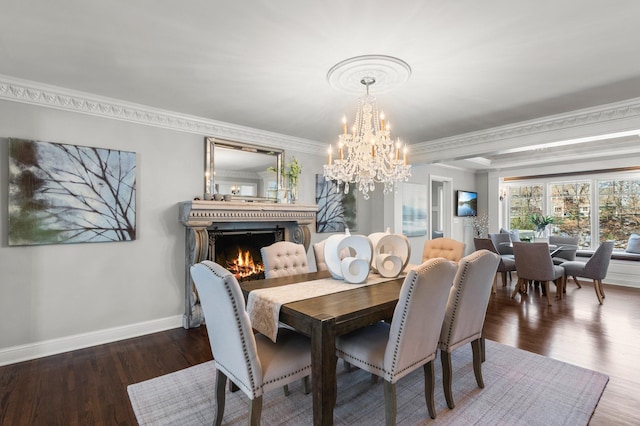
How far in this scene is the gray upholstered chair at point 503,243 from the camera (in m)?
5.98

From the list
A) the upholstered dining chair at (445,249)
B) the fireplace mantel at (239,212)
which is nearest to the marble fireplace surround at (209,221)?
the fireplace mantel at (239,212)

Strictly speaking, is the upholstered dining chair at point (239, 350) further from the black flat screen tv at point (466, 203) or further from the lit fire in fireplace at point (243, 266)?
the black flat screen tv at point (466, 203)

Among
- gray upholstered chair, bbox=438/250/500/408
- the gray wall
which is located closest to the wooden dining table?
gray upholstered chair, bbox=438/250/500/408

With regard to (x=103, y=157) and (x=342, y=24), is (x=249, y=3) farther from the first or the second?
(x=103, y=157)

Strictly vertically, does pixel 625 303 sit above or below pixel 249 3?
below

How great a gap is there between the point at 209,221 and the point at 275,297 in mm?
1745

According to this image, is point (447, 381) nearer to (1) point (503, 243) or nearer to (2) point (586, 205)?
(1) point (503, 243)

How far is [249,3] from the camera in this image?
1711mm

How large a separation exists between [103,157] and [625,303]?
6.71 meters

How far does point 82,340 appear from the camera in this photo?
3.03 metres

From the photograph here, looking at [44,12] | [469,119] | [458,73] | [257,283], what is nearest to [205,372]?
[257,283]

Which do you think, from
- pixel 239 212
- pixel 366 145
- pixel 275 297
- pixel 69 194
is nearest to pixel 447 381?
pixel 275 297

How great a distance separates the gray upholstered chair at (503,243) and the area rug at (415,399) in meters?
3.67

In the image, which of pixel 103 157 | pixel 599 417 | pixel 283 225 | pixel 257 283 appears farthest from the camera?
pixel 283 225
